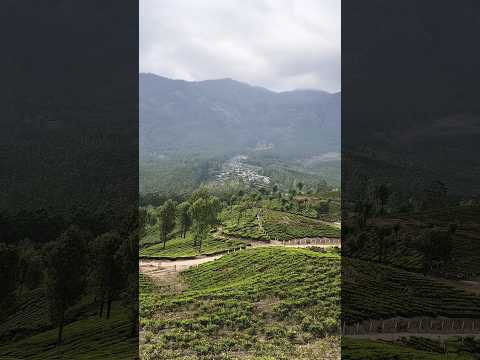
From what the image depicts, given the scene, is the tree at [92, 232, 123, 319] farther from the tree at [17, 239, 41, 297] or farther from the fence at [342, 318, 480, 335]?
the fence at [342, 318, 480, 335]

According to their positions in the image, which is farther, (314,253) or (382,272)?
(314,253)

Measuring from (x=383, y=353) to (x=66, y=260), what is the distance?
10.7 m

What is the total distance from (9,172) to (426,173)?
14390 mm

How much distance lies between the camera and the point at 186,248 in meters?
38.3

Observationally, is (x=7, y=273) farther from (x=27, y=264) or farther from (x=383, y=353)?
(x=383, y=353)

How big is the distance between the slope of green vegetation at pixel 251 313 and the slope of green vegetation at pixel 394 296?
8554 millimetres

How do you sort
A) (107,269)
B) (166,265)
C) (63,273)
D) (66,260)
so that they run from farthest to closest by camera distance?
(166,265), (107,269), (66,260), (63,273)

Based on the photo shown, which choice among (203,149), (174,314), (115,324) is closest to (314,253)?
(174,314)

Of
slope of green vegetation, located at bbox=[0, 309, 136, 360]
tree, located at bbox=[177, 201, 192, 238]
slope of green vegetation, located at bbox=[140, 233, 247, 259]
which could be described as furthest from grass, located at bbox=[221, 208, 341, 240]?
slope of green vegetation, located at bbox=[0, 309, 136, 360]

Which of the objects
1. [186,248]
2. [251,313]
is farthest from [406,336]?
[186,248]

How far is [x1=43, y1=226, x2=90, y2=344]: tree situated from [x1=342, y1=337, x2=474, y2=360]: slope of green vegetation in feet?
29.5

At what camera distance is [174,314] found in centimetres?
2416

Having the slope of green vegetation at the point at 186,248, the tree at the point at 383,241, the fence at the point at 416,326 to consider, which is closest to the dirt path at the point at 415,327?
the fence at the point at 416,326

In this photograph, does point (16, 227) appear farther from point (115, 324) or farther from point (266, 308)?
point (266, 308)
